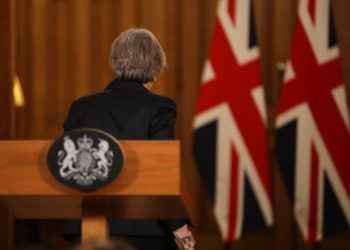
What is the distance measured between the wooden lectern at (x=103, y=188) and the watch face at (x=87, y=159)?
0.12ft

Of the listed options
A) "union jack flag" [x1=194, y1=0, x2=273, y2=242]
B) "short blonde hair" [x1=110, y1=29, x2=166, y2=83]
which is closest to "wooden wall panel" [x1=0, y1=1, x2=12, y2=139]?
"union jack flag" [x1=194, y1=0, x2=273, y2=242]

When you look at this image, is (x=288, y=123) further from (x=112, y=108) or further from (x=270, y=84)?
(x=112, y=108)

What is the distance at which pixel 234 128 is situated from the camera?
189 inches

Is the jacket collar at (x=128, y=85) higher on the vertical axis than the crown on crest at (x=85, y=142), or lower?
lower

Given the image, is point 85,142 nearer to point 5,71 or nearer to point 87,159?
point 87,159

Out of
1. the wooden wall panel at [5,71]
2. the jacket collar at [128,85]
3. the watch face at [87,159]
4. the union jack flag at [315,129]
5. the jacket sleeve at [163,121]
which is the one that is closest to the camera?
the watch face at [87,159]

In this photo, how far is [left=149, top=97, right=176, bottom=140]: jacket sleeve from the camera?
2.88m

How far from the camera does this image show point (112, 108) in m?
2.96

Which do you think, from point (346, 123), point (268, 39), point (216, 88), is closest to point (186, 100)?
point (216, 88)

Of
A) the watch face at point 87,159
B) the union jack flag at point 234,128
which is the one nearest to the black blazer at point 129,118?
the watch face at point 87,159

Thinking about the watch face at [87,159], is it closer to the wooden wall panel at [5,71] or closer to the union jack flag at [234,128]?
the union jack flag at [234,128]

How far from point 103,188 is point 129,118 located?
2.38 feet

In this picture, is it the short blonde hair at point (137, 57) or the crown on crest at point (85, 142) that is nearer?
the crown on crest at point (85, 142)

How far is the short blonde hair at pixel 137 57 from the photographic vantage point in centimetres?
Answer: 307
